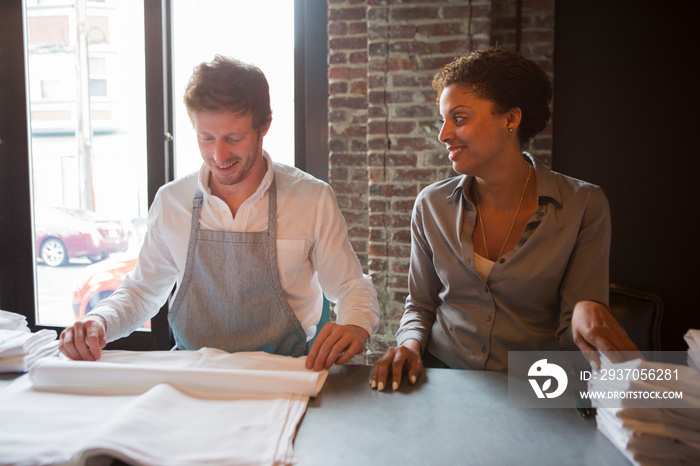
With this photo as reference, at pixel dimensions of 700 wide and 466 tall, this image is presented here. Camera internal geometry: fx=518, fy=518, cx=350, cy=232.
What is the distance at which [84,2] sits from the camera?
2.97 metres

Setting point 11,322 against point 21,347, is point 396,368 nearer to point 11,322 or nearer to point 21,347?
point 21,347

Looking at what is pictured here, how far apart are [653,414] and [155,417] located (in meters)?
0.82

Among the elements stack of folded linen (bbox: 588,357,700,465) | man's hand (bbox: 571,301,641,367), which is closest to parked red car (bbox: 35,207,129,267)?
man's hand (bbox: 571,301,641,367)

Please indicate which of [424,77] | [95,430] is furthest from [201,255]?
[424,77]

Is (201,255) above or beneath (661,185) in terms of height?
beneath

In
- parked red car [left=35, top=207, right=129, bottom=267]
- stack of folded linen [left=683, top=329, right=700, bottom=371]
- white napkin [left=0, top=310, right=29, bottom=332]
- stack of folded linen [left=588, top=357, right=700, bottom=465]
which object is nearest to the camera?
stack of folded linen [left=588, top=357, right=700, bottom=465]

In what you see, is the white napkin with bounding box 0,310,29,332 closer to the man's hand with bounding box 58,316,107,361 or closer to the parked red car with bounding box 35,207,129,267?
the man's hand with bounding box 58,316,107,361

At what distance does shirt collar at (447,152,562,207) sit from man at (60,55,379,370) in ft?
1.28

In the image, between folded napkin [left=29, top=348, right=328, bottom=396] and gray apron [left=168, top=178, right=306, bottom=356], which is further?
gray apron [left=168, top=178, right=306, bottom=356]

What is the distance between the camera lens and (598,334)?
3.42ft

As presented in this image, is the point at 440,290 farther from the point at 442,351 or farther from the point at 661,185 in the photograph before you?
the point at 661,185

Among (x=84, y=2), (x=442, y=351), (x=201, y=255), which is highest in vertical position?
(x=84, y=2)

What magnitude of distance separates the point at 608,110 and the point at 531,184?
3.78 ft

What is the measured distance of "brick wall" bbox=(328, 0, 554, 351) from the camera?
2.40 metres
